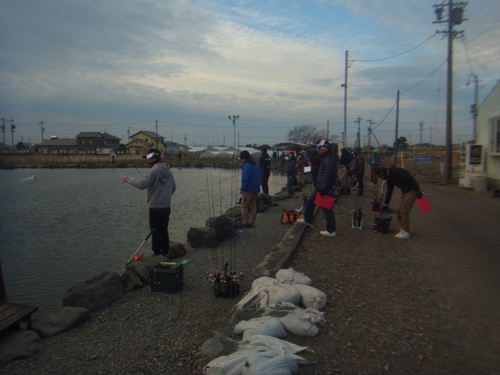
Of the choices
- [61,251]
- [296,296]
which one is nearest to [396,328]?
[296,296]

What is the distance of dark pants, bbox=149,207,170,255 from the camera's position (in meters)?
7.21

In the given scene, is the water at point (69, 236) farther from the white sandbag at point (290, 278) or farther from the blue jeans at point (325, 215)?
the white sandbag at point (290, 278)

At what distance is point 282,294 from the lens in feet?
15.5

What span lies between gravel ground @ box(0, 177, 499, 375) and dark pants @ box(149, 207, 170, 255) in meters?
0.96

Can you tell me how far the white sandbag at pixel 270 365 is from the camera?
123 inches

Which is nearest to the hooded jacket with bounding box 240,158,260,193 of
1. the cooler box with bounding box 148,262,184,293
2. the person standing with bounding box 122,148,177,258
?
the person standing with bounding box 122,148,177,258

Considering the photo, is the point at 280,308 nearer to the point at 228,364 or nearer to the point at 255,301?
the point at 255,301

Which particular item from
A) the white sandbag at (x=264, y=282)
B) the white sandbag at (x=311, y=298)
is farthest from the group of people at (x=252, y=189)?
the white sandbag at (x=311, y=298)

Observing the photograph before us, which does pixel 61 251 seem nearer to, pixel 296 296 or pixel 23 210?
pixel 296 296

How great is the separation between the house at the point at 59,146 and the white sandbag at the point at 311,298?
8968 centimetres

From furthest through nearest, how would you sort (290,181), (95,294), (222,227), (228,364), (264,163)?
(290,181), (264,163), (222,227), (95,294), (228,364)

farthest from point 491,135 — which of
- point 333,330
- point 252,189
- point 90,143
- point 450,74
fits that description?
point 90,143

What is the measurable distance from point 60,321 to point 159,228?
2681mm

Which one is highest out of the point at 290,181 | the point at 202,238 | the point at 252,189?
the point at 252,189
